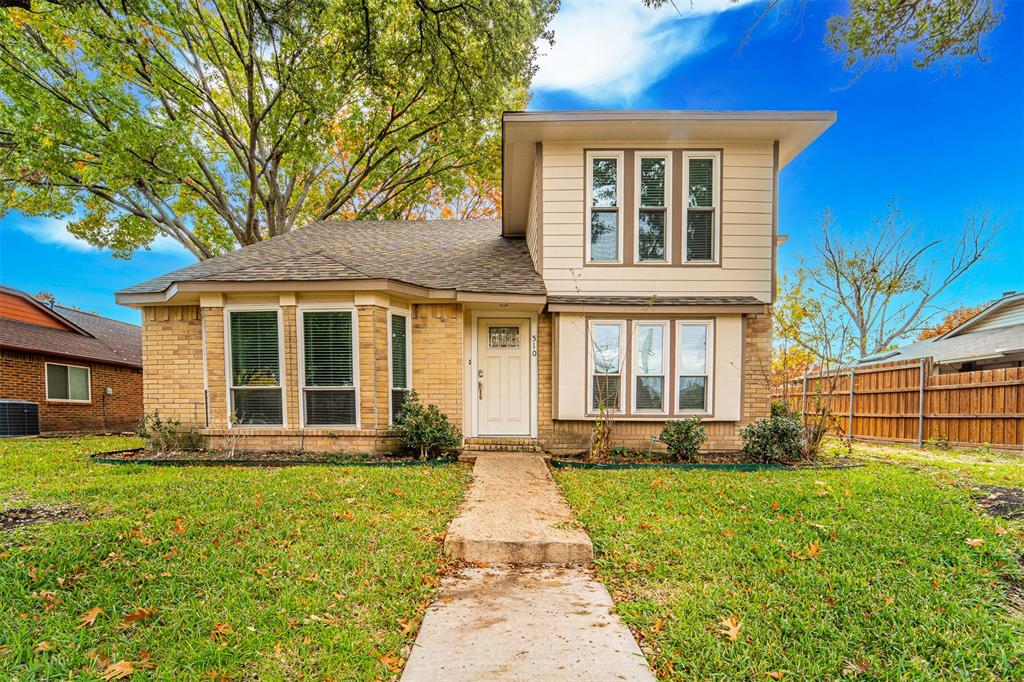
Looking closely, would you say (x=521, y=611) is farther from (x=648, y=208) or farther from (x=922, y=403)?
(x=922, y=403)

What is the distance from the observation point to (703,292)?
7.43 m

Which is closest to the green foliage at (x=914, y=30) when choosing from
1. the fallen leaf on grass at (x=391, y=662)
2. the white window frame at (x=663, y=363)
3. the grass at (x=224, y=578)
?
the white window frame at (x=663, y=363)

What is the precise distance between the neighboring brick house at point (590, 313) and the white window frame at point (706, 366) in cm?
2

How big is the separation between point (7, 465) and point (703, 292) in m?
11.0

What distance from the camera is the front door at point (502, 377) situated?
7773 mm

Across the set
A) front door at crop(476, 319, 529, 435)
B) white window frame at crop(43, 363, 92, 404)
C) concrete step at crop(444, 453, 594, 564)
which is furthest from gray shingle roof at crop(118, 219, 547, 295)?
white window frame at crop(43, 363, 92, 404)

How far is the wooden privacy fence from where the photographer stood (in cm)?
809

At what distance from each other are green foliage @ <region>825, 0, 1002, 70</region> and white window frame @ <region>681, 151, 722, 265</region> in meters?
3.09

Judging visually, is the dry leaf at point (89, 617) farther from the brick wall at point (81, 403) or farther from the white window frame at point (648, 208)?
the brick wall at point (81, 403)

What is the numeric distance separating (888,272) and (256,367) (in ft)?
63.0

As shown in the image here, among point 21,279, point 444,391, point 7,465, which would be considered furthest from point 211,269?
point 21,279

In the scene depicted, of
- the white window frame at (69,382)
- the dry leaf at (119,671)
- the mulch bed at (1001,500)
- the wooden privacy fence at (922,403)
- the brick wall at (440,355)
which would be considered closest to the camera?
the dry leaf at (119,671)

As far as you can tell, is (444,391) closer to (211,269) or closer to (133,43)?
(211,269)

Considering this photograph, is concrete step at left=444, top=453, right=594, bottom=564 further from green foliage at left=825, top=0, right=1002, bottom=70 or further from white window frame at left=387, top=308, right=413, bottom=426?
green foliage at left=825, top=0, right=1002, bottom=70
